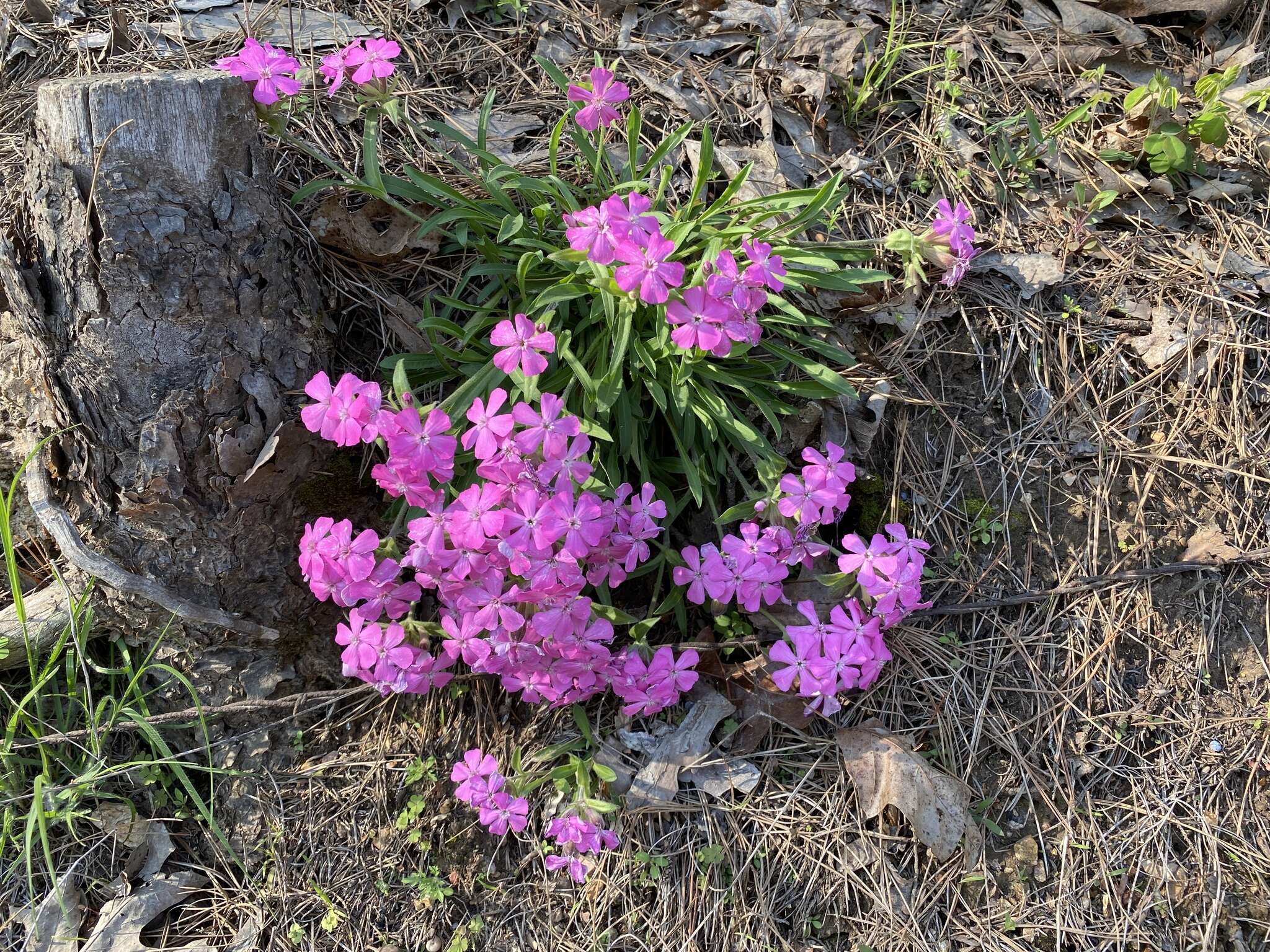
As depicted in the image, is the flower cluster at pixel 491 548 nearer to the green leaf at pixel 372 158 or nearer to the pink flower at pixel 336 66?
the green leaf at pixel 372 158

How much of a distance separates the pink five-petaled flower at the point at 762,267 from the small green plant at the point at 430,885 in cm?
183

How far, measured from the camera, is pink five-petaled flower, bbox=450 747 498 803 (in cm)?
217

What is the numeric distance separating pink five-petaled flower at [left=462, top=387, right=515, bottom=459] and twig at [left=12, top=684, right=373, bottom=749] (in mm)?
908

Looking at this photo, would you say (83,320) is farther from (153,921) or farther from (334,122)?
(153,921)

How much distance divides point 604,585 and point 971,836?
4.04 feet

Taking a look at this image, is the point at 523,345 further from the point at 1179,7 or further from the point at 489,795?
the point at 1179,7

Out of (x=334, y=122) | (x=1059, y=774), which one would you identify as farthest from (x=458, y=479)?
(x=1059, y=774)

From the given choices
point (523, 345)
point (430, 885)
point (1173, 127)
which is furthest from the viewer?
point (1173, 127)

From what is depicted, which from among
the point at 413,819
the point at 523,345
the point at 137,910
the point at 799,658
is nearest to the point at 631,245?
the point at 523,345

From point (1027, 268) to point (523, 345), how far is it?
1.76 m

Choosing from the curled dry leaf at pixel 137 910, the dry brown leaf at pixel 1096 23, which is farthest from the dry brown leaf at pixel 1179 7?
the curled dry leaf at pixel 137 910

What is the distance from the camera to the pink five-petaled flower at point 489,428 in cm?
189

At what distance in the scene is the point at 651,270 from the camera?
1913mm

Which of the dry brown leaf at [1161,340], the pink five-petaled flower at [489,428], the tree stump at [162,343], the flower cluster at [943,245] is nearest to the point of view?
the pink five-petaled flower at [489,428]
